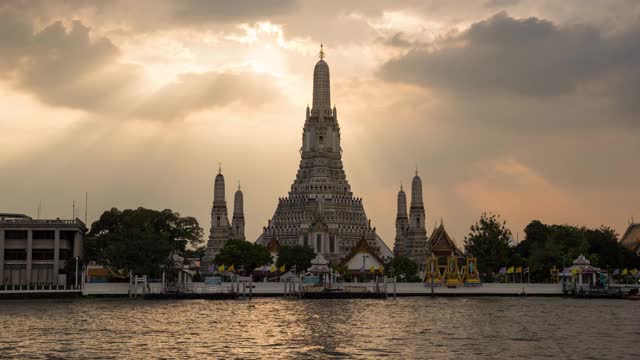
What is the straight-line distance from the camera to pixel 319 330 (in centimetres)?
6981

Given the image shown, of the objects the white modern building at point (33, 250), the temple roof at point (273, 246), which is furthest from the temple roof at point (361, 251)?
the white modern building at point (33, 250)

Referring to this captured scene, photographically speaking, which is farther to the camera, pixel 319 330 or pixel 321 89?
pixel 321 89

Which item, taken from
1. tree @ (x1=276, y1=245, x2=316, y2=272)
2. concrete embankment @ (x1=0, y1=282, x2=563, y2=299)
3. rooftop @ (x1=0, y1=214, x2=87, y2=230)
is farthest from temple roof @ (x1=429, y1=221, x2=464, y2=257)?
rooftop @ (x1=0, y1=214, x2=87, y2=230)

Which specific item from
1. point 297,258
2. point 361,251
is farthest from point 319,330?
point 361,251

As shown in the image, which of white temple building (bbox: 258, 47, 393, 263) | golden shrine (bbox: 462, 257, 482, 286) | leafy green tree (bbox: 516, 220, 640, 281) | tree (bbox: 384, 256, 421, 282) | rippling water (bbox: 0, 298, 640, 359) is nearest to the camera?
rippling water (bbox: 0, 298, 640, 359)

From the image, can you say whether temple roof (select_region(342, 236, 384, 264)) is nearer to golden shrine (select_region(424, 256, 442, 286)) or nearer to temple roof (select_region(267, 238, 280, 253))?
temple roof (select_region(267, 238, 280, 253))

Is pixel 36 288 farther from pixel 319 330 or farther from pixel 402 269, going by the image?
pixel 402 269

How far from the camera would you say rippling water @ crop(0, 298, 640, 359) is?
188 feet

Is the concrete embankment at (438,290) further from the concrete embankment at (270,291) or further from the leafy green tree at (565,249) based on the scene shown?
the leafy green tree at (565,249)

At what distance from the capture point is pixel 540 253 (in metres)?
134

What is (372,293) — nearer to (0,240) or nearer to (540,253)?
(540,253)

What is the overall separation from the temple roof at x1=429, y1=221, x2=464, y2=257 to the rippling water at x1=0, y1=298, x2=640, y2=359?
7362cm

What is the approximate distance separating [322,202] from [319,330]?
4007 inches

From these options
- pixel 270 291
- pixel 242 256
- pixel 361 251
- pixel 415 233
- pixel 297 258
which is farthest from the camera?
pixel 415 233
